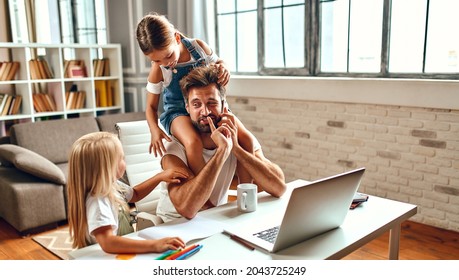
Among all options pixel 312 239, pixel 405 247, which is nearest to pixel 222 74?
pixel 312 239

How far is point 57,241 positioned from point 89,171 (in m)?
1.94

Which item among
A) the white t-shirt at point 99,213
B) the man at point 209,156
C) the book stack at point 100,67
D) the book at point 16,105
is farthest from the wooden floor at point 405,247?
the book stack at point 100,67

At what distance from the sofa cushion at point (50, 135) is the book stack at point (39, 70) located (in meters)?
0.68

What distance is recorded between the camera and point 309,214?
1.30 metres

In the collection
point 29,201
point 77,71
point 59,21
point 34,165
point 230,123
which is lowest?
point 29,201

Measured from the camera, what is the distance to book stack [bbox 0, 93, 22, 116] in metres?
4.10

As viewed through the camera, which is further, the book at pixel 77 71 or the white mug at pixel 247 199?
the book at pixel 77 71

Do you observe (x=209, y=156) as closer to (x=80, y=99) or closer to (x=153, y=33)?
(x=153, y=33)

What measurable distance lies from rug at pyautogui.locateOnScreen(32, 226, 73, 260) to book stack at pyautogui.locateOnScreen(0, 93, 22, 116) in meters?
1.46

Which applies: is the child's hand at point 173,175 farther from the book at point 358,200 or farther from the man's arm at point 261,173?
the book at point 358,200

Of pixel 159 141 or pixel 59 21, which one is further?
pixel 59 21

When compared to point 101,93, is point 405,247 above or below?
below

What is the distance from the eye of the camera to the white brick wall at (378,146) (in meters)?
3.01

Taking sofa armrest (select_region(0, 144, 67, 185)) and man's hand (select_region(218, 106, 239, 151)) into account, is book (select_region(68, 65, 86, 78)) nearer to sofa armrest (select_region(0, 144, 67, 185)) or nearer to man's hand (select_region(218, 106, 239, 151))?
sofa armrest (select_region(0, 144, 67, 185))
